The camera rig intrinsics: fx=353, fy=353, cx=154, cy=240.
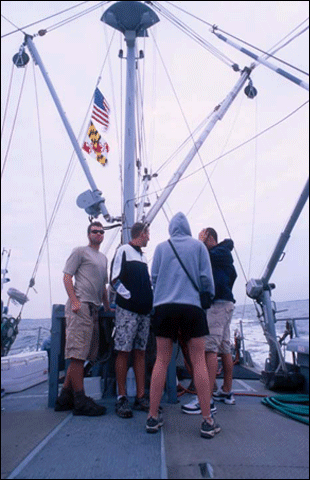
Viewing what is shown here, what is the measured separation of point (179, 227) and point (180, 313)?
0.73m

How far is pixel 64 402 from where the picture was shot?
3340 mm

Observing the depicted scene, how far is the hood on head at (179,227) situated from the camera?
296cm

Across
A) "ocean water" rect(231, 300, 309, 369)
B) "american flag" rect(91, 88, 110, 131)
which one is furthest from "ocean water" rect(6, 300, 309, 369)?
"american flag" rect(91, 88, 110, 131)

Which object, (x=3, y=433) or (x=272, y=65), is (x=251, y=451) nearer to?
(x=3, y=433)

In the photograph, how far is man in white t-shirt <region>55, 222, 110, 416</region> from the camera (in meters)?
3.19

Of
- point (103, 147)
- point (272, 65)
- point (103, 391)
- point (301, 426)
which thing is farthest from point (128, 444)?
point (103, 147)

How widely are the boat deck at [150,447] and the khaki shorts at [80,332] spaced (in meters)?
0.54

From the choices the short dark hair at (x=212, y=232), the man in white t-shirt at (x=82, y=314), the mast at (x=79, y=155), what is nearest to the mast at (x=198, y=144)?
the mast at (x=79, y=155)

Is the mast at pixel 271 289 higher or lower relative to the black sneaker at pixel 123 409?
higher

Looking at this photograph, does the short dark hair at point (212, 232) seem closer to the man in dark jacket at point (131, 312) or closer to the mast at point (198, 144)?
the man in dark jacket at point (131, 312)

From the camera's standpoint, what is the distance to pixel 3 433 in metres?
1.77

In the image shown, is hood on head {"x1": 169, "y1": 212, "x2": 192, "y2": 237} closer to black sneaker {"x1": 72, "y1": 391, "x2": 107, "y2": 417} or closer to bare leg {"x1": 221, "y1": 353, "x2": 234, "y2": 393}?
bare leg {"x1": 221, "y1": 353, "x2": 234, "y2": 393}

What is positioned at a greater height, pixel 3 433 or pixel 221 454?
pixel 3 433

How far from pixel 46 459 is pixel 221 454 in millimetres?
1012
